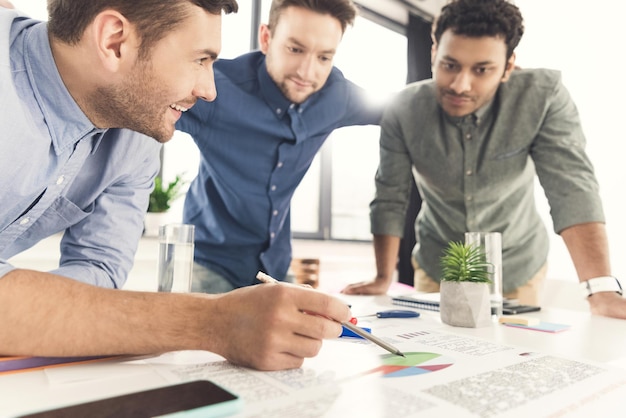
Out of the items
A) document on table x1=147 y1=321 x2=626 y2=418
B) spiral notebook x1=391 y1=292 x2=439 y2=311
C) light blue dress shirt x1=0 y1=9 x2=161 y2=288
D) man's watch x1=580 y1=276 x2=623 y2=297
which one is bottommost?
document on table x1=147 y1=321 x2=626 y2=418

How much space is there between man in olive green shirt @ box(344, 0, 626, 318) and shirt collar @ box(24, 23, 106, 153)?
939mm

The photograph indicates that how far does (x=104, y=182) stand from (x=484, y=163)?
4.25 ft

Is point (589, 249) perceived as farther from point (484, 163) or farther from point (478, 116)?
point (478, 116)

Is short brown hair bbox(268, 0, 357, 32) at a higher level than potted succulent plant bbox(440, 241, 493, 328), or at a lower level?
higher

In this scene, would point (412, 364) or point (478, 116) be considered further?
point (478, 116)

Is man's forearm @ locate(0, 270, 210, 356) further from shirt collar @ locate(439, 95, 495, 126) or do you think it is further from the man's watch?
shirt collar @ locate(439, 95, 495, 126)

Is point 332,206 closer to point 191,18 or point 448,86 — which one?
point 448,86

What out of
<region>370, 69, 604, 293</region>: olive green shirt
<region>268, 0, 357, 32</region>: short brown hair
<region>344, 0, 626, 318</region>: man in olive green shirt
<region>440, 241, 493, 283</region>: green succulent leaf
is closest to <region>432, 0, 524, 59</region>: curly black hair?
<region>344, 0, 626, 318</region>: man in olive green shirt

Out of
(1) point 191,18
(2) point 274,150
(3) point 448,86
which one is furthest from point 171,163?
(1) point 191,18

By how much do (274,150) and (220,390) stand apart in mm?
1340

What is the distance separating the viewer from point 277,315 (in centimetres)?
67

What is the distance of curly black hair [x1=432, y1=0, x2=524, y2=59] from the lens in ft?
5.54

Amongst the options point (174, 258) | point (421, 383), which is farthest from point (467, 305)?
point (174, 258)

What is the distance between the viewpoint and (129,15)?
3.39 feet
